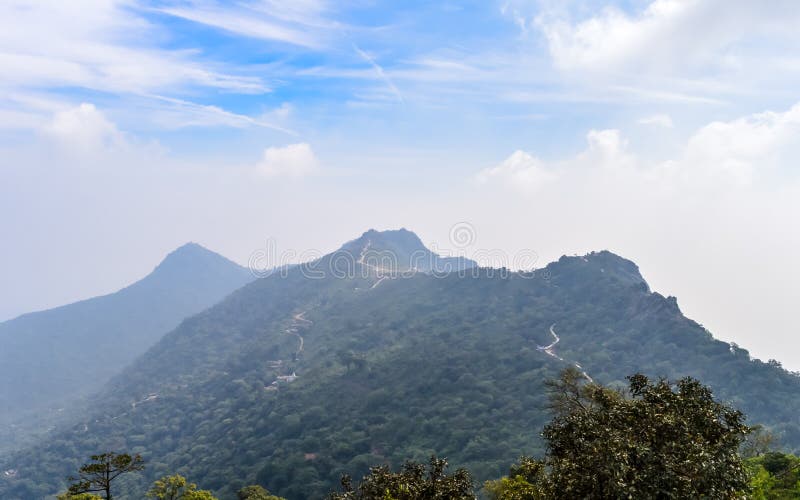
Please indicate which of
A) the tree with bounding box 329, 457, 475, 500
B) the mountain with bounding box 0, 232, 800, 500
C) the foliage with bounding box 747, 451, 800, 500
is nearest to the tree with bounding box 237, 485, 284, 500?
the mountain with bounding box 0, 232, 800, 500

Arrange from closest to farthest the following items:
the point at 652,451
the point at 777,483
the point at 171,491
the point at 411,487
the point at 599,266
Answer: the point at 652,451, the point at 411,487, the point at 777,483, the point at 171,491, the point at 599,266

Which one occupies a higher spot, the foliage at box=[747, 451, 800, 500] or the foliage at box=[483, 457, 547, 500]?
the foliage at box=[483, 457, 547, 500]

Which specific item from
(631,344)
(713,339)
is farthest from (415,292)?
(713,339)

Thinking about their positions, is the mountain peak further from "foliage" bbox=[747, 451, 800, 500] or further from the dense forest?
the dense forest

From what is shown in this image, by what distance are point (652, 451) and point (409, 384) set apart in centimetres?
10252

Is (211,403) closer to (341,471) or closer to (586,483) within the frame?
(341,471)

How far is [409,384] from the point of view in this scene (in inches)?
4592

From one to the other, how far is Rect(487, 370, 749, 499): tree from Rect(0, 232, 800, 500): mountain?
50.5m

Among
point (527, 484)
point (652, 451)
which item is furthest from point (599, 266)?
point (652, 451)

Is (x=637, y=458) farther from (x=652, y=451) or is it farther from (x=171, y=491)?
(x=171, y=491)

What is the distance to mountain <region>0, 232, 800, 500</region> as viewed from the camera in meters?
87.5

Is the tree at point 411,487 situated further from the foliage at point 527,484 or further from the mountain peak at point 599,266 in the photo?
the mountain peak at point 599,266

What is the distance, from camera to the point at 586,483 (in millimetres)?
17203

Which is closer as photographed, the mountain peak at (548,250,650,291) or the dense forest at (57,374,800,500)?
the dense forest at (57,374,800,500)
